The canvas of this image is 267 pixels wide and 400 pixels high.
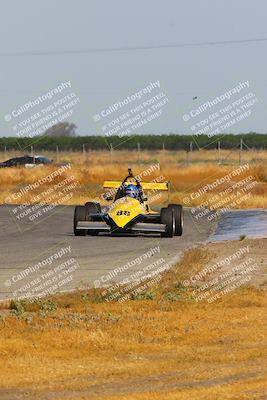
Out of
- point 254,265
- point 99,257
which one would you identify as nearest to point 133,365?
point 254,265

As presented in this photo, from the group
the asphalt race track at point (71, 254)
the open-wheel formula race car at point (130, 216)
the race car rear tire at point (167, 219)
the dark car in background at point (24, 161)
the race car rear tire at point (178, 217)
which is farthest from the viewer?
the dark car in background at point (24, 161)

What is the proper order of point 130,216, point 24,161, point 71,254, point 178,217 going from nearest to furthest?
point 71,254
point 130,216
point 178,217
point 24,161

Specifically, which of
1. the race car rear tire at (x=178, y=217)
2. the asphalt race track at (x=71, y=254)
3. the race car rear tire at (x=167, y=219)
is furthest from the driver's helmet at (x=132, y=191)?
the asphalt race track at (x=71, y=254)

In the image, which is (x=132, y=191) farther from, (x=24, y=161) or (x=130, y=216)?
(x=24, y=161)

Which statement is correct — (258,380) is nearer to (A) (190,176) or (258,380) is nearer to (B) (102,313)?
(B) (102,313)

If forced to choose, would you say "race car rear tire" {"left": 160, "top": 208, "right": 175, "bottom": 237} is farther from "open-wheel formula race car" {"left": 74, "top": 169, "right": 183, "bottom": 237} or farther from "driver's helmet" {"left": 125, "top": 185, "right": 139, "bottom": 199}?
"driver's helmet" {"left": 125, "top": 185, "right": 139, "bottom": 199}

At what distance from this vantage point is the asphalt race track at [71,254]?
20.1 meters

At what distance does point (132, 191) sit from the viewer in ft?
94.0

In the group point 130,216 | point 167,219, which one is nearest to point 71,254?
point 130,216

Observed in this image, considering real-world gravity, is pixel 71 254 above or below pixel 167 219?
below

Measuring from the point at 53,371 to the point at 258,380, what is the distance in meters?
2.12

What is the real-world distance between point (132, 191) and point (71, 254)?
14.2ft

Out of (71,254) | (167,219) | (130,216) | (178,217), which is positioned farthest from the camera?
(178,217)

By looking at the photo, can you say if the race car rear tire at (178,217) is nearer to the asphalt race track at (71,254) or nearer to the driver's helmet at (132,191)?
the asphalt race track at (71,254)
